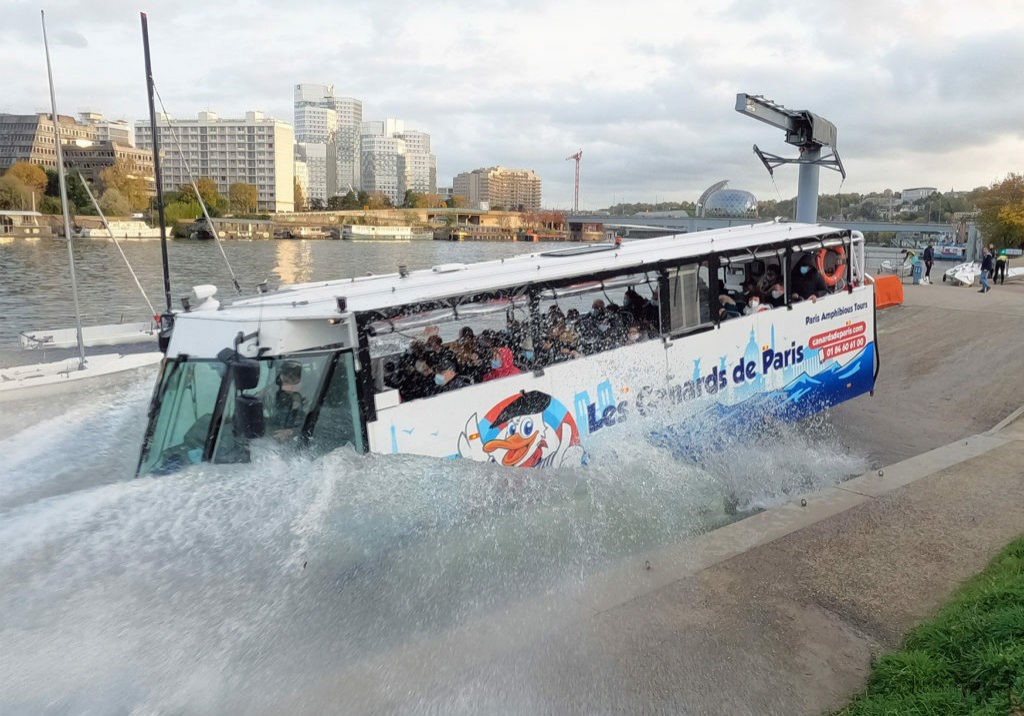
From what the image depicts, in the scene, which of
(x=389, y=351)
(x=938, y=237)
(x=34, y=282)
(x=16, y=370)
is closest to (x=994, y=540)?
(x=389, y=351)

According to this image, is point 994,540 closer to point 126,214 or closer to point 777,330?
point 777,330

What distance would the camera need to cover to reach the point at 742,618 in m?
5.42

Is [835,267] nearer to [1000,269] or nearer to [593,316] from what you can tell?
[593,316]

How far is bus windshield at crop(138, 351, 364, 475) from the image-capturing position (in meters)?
6.38

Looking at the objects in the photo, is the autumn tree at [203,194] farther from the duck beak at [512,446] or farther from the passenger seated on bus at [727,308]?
the duck beak at [512,446]

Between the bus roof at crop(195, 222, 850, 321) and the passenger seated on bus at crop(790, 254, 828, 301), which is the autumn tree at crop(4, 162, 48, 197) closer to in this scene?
the bus roof at crop(195, 222, 850, 321)

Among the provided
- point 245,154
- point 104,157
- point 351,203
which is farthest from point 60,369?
point 245,154

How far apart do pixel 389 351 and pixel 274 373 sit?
105 cm

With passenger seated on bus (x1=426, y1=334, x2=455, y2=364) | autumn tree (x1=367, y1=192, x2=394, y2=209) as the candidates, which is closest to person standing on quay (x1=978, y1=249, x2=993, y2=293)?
passenger seated on bus (x1=426, y1=334, x2=455, y2=364)

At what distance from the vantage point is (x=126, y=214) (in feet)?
338

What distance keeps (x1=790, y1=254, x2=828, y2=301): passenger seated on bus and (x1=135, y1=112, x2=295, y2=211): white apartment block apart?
178851 millimetres

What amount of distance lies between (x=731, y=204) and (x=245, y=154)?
144012 mm

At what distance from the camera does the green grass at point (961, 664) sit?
159 inches

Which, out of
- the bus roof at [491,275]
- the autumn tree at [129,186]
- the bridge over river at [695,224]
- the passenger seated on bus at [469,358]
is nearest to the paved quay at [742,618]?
the passenger seated on bus at [469,358]
